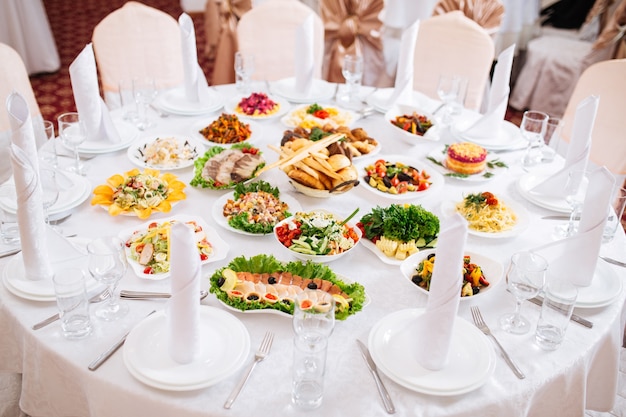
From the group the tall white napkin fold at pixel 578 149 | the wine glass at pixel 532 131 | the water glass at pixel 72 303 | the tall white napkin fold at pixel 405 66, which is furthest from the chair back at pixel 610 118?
the water glass at pixel 72 303

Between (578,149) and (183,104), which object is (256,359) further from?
(183,104)

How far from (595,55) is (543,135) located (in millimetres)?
3065

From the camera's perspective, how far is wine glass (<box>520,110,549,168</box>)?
277cm

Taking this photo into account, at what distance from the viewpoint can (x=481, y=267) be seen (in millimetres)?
2043

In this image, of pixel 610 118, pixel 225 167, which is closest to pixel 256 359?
pixel 225 167

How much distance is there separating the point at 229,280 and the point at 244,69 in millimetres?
1802

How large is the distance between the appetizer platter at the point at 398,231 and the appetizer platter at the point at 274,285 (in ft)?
0.82

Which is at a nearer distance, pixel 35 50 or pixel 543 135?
pixel 543 135

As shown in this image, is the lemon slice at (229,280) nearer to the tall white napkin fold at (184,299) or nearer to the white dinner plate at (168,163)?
the tall white napkin fold at (184,299)

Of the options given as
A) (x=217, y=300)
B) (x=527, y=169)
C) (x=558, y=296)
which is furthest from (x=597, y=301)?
(x=217, y=300)

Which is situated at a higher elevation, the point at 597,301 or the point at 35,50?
the point at 597,301

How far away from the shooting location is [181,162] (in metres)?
2.69

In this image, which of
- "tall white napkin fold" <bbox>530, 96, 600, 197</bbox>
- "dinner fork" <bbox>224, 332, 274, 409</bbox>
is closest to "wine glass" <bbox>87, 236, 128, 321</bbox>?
"dinner fork" <bbox>224, 332, 274, 409</bbox>

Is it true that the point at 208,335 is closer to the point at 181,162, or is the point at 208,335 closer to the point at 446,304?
the point at 446,304
